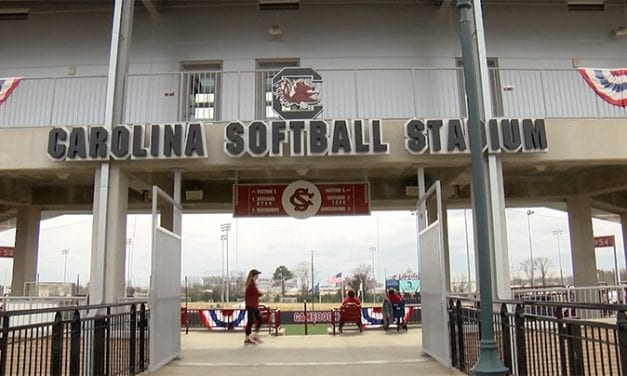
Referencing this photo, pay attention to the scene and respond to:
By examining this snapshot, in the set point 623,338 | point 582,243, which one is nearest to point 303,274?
point 582,243

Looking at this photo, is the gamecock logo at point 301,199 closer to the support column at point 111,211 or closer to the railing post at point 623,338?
the support column at point 111,211

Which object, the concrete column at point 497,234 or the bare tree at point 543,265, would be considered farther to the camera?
the bare tree at point 543,265

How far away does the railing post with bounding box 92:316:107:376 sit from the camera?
7.73 m

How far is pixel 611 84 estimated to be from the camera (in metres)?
11.9

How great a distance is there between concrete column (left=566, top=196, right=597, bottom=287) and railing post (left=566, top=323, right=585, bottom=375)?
1094 cm

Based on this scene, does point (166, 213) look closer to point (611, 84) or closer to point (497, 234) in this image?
point (497, 234)

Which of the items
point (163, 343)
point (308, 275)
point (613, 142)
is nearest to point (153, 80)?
point (163, 343)

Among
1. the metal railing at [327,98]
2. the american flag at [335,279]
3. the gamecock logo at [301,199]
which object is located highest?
the metal railing at [327,98]

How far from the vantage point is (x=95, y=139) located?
36.1 ft

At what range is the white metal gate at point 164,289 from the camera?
9.41 metres

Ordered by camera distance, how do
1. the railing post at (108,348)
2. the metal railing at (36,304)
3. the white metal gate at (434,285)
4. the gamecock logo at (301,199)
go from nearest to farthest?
the railing post at (108,348) → the white metal gate at (434,285) → the metal railing at (36,304) → the gamecock logo at (301,199)

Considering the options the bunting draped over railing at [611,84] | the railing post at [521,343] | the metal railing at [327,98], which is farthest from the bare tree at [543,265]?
the railing post at [521,343]

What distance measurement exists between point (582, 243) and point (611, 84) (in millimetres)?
5835

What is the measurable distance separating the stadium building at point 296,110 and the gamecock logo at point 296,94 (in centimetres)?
3
